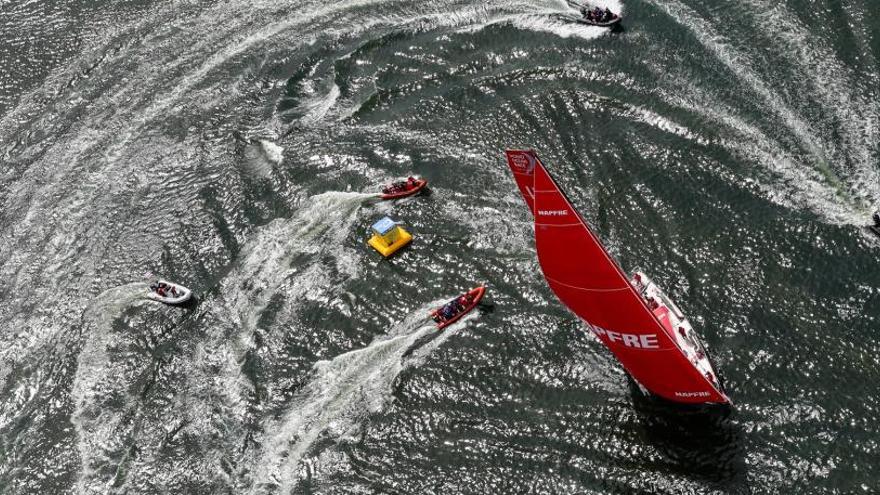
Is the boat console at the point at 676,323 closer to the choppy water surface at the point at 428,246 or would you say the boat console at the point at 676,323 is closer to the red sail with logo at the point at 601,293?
the red sail with logo at the point at 601,293

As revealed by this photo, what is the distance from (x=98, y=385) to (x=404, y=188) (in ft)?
87.7

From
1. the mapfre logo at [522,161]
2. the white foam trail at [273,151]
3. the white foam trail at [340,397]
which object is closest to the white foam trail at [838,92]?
the mapfre logo at [522,161]

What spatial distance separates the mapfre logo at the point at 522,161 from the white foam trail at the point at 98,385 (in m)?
31.3

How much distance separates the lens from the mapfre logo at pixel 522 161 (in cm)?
3575

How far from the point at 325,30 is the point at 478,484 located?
52.1 meters

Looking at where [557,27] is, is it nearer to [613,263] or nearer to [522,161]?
[522,161]

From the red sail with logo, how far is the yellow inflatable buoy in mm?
16725

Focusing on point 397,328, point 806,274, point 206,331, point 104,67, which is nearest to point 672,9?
point 806,274

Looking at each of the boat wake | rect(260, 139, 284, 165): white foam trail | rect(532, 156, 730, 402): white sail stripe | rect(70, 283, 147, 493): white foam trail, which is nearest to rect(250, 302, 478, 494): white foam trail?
the boat wake

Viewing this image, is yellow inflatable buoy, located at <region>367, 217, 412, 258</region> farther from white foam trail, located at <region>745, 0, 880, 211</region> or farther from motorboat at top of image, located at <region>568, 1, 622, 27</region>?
white foam trail, located at <region>745, 0, 880, 211</region>

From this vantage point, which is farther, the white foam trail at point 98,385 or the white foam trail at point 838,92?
the white foam trail at point 838,92

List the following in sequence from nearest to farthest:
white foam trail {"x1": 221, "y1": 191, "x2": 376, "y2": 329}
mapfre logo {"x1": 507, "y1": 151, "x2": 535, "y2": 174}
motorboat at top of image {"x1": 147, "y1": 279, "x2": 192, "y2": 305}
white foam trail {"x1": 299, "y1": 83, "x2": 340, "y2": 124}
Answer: mapfre logo {"x1": 507, "y1": 151, "x2": 535, "y2": 174}
motorboat at top of image {"x1": 147, "y1": 279, "x2": 192, "y2": 305}
white foam trail {"x1": 221, "y1": 191, "x2": 376, "y2": 329}
white foam trail {"x1": 299, "y1": 83, "x2": 340, "y2": 124}

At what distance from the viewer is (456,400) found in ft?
148

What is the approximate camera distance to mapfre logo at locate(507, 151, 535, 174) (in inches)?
1407
